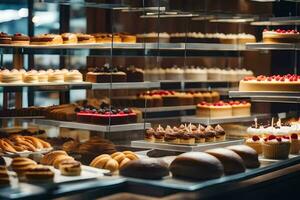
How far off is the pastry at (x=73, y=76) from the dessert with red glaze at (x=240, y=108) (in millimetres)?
2593

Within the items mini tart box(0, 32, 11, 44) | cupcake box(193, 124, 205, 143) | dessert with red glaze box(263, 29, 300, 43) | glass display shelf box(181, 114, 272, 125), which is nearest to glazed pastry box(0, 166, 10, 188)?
cupcake box(193, 124, 205, 143)

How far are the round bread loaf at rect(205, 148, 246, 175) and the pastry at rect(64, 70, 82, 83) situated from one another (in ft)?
7.79

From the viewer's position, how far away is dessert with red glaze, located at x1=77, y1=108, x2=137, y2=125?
6098 millimetres

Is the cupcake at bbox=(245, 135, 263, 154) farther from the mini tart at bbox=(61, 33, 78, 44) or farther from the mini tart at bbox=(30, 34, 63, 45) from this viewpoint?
the mini tart at bbox=(30, 34, 63, 45)

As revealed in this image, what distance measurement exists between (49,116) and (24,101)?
63cm

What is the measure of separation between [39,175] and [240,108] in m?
5.04

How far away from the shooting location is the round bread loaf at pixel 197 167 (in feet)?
14.0

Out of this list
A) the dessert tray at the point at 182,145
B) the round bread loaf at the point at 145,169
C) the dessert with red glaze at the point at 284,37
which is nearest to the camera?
the round bread loaf at the point at 145,169

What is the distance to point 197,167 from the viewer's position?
429 cm

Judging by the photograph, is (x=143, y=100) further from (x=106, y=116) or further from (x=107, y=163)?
(x=107, y=163)

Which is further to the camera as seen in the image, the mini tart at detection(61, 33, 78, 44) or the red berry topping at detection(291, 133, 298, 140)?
the mini tart at detection(61, 33, 78, 44)

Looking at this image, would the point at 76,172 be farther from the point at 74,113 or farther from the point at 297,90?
the point at 297,90

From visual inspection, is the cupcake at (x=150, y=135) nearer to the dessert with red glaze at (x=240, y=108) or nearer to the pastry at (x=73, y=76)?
the pastry at (x=73, y=76)

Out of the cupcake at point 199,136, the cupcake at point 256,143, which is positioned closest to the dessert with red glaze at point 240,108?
the cupcake at point 256,143
